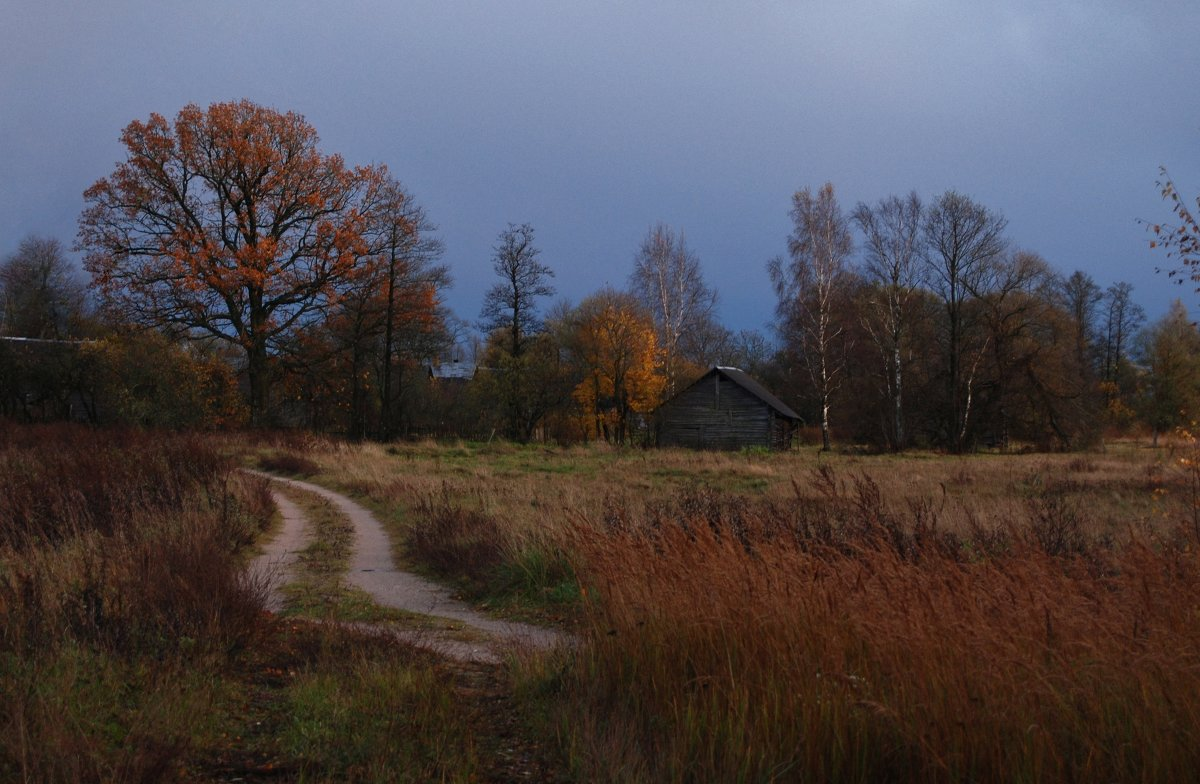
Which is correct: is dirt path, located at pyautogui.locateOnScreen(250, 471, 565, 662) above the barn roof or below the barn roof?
below

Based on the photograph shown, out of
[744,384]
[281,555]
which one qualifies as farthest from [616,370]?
[281,555]

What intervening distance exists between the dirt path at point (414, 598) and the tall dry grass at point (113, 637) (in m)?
1.41

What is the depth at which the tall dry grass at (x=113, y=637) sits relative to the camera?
12.6 ft

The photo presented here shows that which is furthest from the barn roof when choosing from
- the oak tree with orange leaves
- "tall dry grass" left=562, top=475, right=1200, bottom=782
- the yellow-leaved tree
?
"tall dry grass" left=562, top=475, right=1200, bottom=782

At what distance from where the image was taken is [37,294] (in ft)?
178

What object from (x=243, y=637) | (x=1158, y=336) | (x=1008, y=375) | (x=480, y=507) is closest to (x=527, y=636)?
(x=243, y=637)

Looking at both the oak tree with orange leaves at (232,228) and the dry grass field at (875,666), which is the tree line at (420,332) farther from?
the dry grass field at (875,666)

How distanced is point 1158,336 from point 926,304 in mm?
18141

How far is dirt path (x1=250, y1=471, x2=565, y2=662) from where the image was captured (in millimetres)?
6898

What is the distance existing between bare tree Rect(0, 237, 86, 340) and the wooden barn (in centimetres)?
3774

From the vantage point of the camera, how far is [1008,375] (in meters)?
47.2

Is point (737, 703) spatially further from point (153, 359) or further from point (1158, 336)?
point (1158, 336)

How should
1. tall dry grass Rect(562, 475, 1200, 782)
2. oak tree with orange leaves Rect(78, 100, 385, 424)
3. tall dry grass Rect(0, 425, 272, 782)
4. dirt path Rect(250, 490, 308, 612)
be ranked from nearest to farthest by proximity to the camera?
1. tall dry grass Rect(562, 475, 1200, 782)
2. tall dry grass Rect(0, 425, 272, 782)
3. dirt path Rect(250, 490, 308, 612)
4. oak tree with orange leaves Rect(78, 100, 385, 424)

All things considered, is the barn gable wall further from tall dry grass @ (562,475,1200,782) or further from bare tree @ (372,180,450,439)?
tall dry grass @ (562,475,1200,782)
